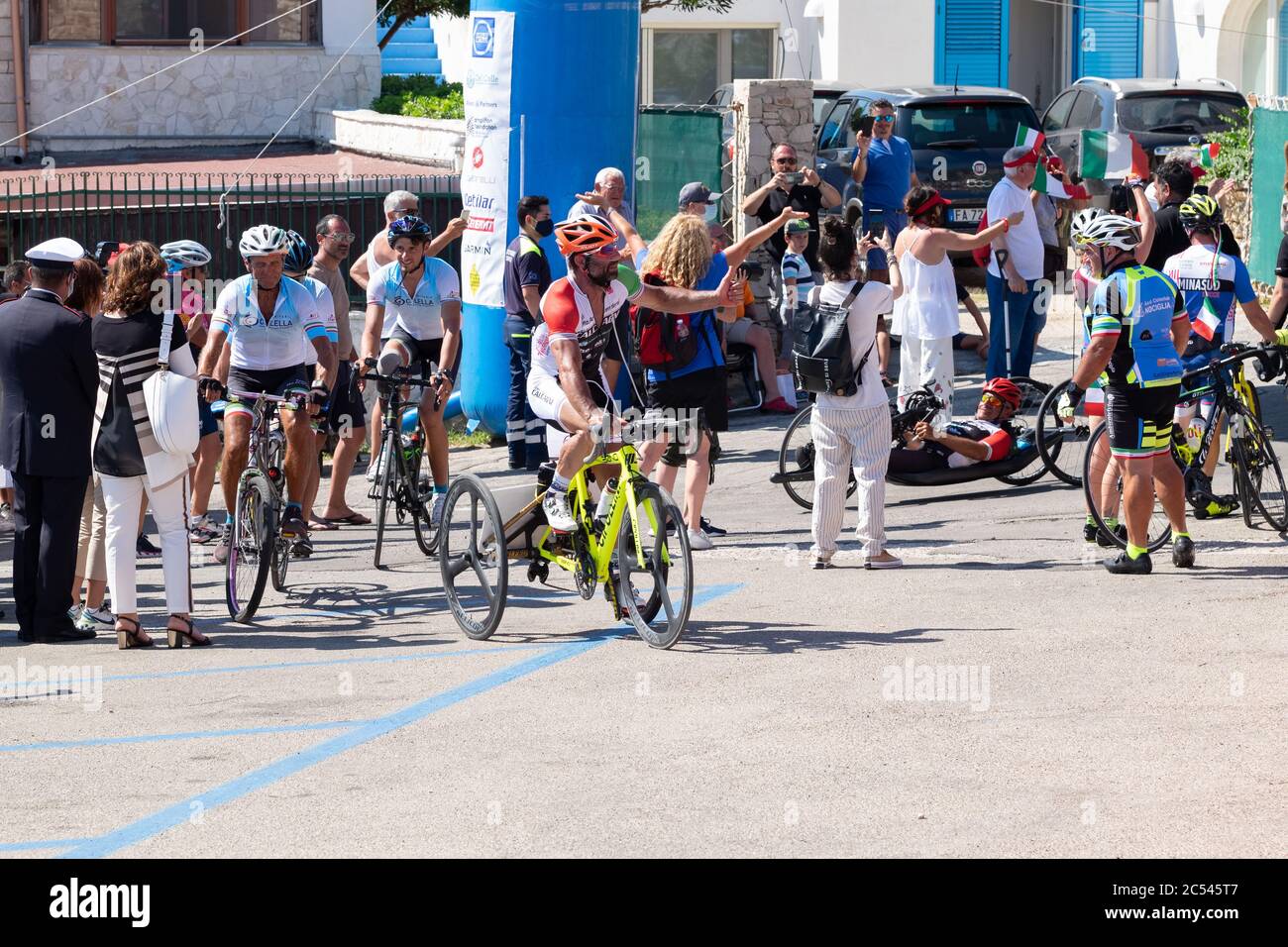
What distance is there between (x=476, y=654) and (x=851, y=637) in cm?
164

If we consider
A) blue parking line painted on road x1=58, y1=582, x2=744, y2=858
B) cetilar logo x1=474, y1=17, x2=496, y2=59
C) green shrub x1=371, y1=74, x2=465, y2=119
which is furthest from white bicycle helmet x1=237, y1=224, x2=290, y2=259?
green shrub x1=371, y1=74, x2=465, y2=119

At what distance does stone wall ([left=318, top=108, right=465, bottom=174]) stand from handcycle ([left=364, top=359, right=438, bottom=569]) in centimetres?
1003

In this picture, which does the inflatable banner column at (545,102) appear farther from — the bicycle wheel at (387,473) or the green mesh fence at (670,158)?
the bicycle wheel at (387,473)

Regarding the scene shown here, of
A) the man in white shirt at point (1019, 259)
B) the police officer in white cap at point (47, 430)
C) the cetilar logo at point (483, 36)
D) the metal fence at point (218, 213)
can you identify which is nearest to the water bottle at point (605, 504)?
the police officer in white cap at point (47, 430)

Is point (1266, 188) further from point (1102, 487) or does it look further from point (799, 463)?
point (1102, 487)

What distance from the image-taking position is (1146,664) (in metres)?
7.69

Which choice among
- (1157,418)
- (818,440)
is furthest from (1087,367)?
(818,440)

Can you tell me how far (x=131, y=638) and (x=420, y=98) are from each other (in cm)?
1888

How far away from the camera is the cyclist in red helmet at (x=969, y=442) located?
12031 millimetres

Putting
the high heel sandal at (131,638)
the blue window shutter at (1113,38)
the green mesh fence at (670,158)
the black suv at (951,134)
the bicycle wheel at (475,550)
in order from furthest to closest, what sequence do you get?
the blue window shutter at (1113,38) < the black suv at (951,134) < the green mesh fence at (670,158) < the high heel sandal at (131,638) < the bicycle wheel at (475,550)

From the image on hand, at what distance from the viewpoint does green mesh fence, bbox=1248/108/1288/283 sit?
18250 millimetres

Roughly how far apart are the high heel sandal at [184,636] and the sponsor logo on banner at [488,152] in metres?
5.85

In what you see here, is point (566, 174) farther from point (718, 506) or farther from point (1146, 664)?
point (1146, 664)

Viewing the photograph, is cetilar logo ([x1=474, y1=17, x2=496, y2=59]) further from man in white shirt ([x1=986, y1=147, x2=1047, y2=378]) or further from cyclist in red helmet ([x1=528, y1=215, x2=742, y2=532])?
cyclist in red helmet ([x1=528, y1=215, x2=742, y2=532])
